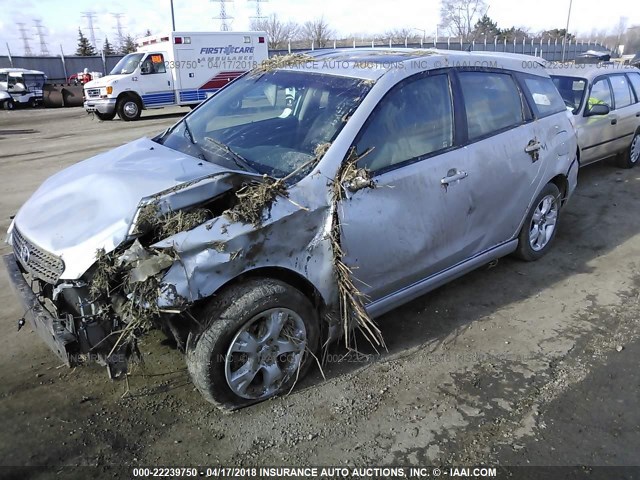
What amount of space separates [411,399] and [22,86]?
92.8 ft

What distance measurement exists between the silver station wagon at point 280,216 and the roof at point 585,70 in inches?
166

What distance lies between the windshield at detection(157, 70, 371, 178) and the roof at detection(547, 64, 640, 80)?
541 centimetres

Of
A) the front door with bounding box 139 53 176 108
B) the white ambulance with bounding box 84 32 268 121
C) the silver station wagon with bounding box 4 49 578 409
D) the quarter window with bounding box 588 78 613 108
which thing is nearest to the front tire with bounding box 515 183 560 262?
the silver station wagon with bounding box 4 49 578 409

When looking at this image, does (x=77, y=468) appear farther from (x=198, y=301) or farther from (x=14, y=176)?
(x=14, y=176)

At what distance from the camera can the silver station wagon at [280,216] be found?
2.66 metres

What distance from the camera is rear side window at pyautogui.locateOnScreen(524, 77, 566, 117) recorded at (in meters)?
4.70

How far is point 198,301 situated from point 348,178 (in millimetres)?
1109

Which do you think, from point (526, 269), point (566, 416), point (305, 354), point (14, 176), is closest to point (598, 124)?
point (526, 269)

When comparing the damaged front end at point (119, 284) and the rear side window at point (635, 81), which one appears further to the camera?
the rear side window at point (635, 81)

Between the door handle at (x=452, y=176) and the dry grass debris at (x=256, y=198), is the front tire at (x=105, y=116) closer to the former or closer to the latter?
the door handle at (x=452, y=176)

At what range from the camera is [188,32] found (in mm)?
19156

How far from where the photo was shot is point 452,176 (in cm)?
371

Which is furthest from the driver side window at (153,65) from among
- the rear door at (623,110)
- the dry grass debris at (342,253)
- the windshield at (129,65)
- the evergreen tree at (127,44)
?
the evergreen tree at (127,44)

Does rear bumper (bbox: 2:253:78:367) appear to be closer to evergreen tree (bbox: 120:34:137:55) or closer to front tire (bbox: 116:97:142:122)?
front tire (bbox: 116:97:142:122)
